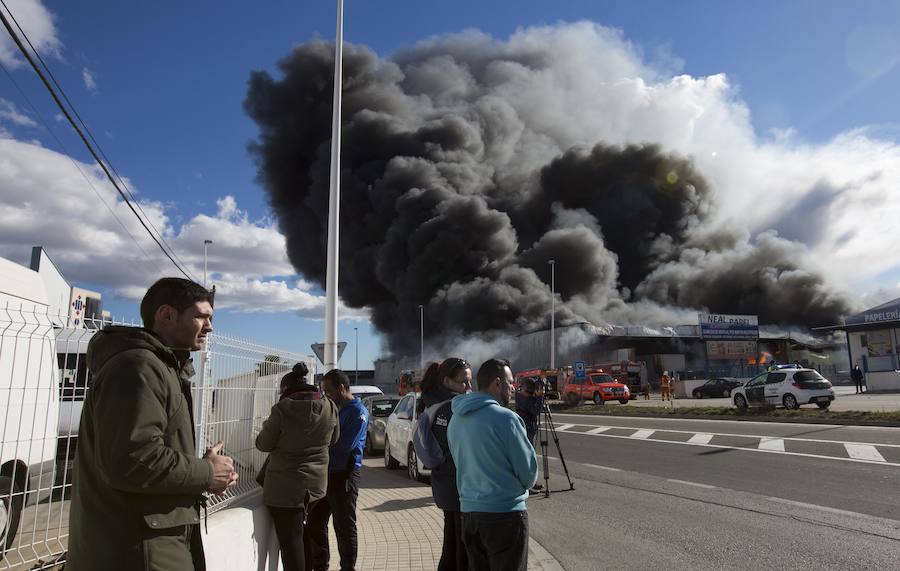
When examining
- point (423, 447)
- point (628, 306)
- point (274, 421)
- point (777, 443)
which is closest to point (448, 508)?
point (423, 447)

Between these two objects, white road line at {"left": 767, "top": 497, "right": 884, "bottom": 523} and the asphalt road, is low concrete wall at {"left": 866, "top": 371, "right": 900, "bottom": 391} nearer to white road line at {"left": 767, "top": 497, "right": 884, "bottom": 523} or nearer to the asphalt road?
the asphalt road

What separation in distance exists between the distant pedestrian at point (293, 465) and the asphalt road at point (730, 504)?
7.47ft

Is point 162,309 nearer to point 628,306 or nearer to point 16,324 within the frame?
point 16,324

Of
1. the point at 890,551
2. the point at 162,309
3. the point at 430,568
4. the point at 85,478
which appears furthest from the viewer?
the point at 890,551

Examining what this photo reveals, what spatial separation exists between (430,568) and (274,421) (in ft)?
5.75

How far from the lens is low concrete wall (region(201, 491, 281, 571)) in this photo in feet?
9.80

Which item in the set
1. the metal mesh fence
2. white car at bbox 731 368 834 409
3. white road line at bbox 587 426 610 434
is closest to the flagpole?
the metal mesh fence

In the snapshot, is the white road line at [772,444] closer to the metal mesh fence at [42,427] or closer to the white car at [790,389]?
the white car at [790,389]

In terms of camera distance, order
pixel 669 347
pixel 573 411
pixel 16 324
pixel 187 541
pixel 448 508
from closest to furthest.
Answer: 1. pixel 187 541
2. pixel 16 324
3. pixel 448 508
4. pixel 573 411
5. pixel 669 347

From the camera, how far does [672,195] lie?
61.5 metres

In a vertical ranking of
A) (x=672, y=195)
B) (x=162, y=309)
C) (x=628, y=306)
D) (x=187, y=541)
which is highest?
(x=672, y=195)

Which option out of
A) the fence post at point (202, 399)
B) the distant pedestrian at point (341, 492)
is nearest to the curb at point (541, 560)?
the distant pedestrian at point (341, 492)

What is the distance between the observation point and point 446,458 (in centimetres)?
344

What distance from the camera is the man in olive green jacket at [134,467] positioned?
5.42 ft
